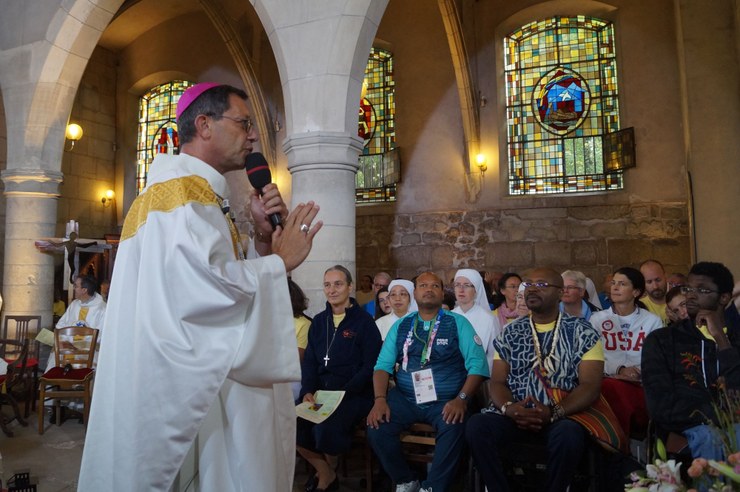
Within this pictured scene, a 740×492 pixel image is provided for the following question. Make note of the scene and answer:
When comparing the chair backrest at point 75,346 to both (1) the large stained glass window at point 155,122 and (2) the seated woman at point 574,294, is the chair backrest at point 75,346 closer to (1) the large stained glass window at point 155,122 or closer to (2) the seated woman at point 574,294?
(2) the seated woman at point 574,294

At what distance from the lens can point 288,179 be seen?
11.7 meters

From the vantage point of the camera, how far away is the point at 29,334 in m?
7.54

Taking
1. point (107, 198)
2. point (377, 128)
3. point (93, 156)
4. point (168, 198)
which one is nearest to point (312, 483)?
point (168, 198)

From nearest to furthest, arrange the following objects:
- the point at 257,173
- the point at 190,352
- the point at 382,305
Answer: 1. the point at 190,352
2. the point at 257,173
3. the point at 382,305

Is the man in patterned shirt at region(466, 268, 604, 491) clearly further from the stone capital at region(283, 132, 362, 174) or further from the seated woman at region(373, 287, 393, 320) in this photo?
the seated woman at region(373, 287, 393, 320)

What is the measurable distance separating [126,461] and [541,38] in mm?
11226

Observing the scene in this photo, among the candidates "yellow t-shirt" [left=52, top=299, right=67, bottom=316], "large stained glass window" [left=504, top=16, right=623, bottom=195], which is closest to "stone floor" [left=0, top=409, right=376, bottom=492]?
"yellow t-shirt" [left=52, top=299, right=67, bottom=316]

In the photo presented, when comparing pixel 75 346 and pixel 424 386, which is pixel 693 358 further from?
pixel 75 346

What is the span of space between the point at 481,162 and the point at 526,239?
1678mm

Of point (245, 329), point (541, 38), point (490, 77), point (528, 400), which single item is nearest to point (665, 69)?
point (541, 38)

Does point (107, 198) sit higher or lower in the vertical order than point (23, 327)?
higher

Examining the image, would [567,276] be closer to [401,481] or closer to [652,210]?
[401,481]

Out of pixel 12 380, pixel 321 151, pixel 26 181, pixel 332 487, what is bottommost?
pixel 332 487

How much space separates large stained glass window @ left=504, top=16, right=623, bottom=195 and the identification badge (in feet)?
25.5
